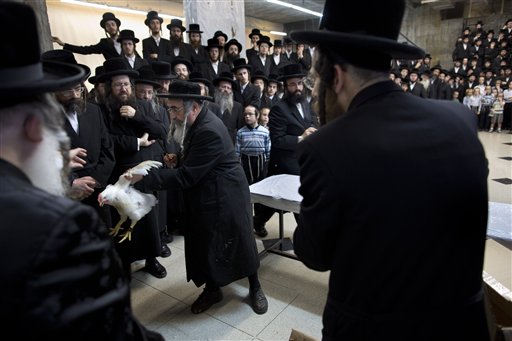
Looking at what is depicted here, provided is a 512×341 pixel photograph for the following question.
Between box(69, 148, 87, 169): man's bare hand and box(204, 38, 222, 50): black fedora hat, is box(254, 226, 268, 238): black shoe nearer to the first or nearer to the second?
box(69, 148, 87, 169): man's bare hand

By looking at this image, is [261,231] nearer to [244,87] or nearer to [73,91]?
[73,91]

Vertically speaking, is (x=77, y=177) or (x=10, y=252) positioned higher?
(x=10, y=252)

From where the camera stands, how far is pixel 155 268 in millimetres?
3309

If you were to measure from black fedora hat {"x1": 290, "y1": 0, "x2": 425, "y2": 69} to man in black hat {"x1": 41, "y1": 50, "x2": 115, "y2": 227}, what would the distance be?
1.98 metres

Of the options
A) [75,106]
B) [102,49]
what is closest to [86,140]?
[75,106]

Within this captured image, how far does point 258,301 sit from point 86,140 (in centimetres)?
188

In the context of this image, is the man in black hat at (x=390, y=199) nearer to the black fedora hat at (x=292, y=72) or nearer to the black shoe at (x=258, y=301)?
the black shoe at (x=258, y=301)

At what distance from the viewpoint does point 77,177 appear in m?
2.66

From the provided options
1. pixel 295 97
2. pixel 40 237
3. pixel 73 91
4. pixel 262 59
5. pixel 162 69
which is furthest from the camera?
pixel 262 59

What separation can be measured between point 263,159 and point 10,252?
3.80 m

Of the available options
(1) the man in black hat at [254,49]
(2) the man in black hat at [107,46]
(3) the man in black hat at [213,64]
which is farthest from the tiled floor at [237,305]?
(1) the man in black hat at [254,49]

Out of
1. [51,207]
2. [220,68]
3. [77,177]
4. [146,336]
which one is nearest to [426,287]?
[146,336]

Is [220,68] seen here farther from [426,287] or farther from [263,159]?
[426,287]

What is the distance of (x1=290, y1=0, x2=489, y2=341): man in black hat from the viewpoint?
102 cm
